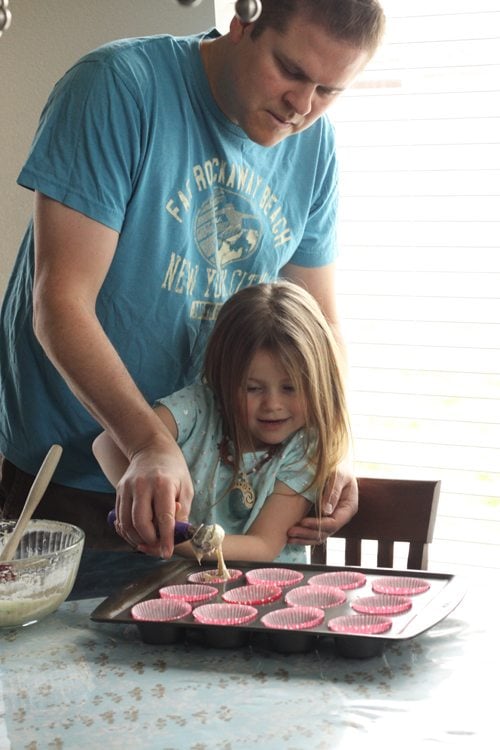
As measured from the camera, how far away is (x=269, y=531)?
1.71 metres

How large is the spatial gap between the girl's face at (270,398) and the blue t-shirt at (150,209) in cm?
12

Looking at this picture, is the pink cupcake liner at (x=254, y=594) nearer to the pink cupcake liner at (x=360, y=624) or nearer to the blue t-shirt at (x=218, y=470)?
the pink cupcake liner at (x=360, y=624)

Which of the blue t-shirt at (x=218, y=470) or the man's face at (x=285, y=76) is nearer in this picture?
the man's face at (x=285, y=76)

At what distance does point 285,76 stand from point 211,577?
770 millimetres

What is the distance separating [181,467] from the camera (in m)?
1.39

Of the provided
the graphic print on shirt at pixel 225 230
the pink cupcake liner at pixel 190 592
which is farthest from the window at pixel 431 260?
the pink cupcake liner at pixel 190 592

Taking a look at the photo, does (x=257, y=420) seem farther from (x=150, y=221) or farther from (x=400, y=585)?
(x=400, y=585)

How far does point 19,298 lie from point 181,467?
24.4 inches

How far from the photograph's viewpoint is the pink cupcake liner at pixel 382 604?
4.09ft

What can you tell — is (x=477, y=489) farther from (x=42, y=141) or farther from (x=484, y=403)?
(x=42, y=141)

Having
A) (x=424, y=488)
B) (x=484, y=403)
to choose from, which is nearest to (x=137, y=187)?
(x=424, y=488)

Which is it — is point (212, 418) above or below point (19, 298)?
below

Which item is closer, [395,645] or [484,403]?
[395,645]

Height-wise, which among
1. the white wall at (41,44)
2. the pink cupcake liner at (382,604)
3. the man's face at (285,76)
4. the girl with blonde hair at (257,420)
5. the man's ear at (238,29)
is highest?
the white wall at (41,44)
